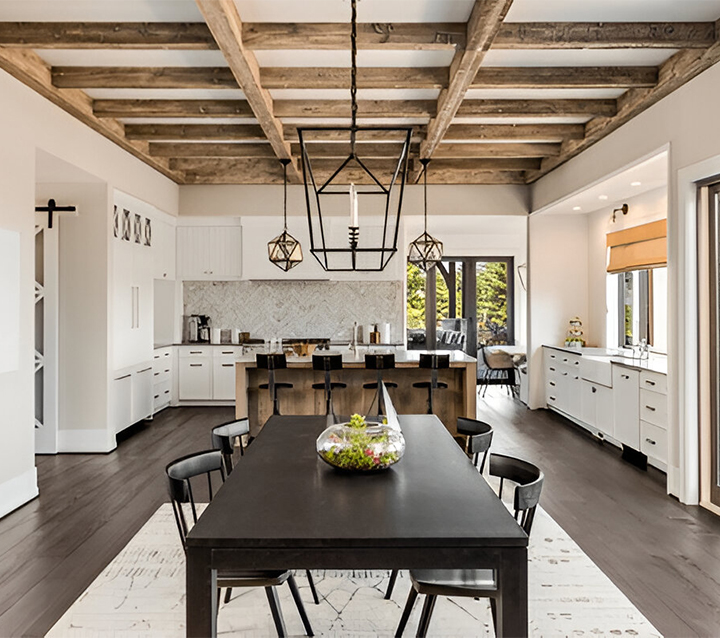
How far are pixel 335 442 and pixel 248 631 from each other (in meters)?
0.98

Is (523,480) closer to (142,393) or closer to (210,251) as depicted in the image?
(142,393)

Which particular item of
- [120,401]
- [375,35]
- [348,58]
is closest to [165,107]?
[348,58]

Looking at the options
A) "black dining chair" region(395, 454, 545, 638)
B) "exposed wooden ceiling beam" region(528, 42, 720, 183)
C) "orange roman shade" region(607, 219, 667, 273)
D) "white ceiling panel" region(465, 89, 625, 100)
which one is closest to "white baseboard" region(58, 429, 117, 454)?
"black dining chair" region(395, 454, 545, 638)

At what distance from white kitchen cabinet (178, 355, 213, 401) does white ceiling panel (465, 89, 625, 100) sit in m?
4.89

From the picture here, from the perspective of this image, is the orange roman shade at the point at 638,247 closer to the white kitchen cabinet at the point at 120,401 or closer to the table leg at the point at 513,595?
the table leg at the point at 513,595

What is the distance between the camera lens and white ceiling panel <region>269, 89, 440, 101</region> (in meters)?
4.71

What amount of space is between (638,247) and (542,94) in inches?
91.1

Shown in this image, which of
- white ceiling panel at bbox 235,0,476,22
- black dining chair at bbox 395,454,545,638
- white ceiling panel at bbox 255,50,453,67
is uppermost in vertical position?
white ceiling panel at bbox 255,50,453,67

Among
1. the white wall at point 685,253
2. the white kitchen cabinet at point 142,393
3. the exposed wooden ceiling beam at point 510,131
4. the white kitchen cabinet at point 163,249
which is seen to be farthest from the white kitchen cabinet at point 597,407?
the white kitchen cabinet at point 163,249

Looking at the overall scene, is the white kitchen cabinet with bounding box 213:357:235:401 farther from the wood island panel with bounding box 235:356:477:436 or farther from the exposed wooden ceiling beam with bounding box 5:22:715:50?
the exposed wooden ceiling beam with bounding box 5:22:715:50

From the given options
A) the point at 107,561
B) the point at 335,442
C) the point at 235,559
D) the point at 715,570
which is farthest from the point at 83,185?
the point at 715,570

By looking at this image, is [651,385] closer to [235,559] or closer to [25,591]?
[235,559]

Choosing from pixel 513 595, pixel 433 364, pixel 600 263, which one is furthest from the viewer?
pixel 600 263

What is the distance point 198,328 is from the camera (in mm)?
8055
